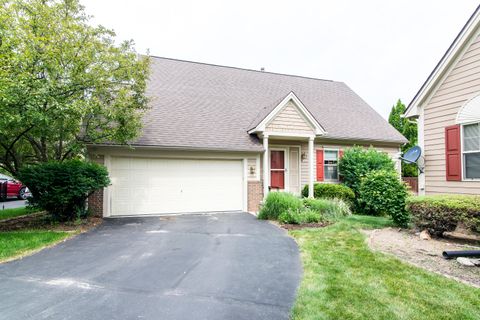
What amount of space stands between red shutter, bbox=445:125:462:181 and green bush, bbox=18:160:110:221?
988cm

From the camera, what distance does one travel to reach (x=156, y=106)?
37.0ft

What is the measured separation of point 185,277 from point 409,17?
13.8 meters

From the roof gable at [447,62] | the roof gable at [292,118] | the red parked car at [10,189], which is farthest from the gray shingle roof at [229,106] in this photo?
the red parked car at [10,189]

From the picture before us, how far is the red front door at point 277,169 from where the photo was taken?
11938 millimetres

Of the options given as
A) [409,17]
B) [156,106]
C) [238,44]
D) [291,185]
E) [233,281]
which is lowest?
[233,281]

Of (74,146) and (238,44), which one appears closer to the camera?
(74,146)

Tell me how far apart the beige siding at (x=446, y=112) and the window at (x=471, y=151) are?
0.26 m

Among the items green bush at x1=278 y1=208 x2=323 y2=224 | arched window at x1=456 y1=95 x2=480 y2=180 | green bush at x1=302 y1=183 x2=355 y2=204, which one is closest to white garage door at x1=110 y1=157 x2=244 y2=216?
green bush at x1=278 y1=208 x2=323 y2=224

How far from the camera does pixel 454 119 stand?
6957 mm

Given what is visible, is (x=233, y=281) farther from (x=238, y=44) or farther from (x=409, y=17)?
(x=238, y=44)

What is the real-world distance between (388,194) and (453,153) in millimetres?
1891

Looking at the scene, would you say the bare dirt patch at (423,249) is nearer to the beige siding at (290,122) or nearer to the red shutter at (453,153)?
the red shutter at (453,153)

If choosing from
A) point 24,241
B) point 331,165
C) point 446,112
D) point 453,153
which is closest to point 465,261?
point 453,153

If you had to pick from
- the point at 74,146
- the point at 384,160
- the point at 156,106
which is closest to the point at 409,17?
the point at 384,160
